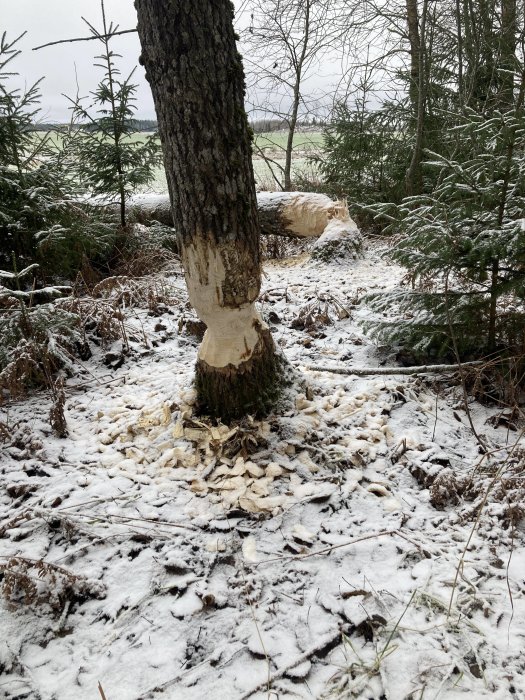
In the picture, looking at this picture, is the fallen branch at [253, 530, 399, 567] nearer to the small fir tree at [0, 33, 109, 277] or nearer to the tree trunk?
the small fir tree at [0, 33, 109, 277]

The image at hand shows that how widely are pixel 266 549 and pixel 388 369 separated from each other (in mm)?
1645

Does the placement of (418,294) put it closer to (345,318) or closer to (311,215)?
(345,318)

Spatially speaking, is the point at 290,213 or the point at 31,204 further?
the point at 290,213

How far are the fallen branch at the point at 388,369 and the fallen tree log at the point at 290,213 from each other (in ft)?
12.5

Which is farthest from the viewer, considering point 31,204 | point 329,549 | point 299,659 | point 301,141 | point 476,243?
point 301,141

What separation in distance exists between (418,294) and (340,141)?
601cm

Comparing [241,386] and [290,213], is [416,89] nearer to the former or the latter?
[290,213]

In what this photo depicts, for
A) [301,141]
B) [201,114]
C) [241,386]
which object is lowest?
[241,386]

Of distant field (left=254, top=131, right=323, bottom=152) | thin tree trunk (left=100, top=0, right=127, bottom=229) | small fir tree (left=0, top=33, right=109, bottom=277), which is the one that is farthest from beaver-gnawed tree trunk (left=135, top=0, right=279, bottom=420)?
distant field (left=254, top=131, right=323, bottom=152)

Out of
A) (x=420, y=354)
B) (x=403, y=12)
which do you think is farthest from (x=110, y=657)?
(x=403, y=12)

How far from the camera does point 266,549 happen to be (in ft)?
6.17

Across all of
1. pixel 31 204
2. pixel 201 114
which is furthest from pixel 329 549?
pixel 31 204

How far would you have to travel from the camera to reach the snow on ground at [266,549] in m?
1.42

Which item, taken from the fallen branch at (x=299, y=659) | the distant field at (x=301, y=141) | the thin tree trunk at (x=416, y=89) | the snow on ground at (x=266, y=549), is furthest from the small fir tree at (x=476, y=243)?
the distant field at (x=301, y=141)
